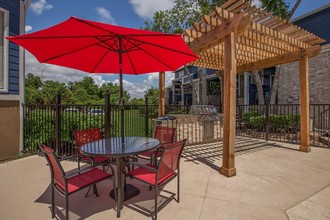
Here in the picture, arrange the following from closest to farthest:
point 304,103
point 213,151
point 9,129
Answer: point 9,129 < point 304,103 < point 213,151

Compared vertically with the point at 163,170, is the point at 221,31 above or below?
above

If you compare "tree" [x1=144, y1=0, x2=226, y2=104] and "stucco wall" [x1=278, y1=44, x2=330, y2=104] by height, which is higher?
"tree" [x1=144, y1=0, x2=226, y2=104]

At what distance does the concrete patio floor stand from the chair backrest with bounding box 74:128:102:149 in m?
0.84

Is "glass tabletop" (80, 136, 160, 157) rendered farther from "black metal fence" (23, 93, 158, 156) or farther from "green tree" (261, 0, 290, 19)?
"green tree" (261, 0, 290, 19)

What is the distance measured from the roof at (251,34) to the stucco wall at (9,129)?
461 cm

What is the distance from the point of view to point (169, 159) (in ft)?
7.73

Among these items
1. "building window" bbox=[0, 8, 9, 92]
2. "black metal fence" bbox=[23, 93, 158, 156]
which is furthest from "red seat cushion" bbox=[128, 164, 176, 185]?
"building window" bbox=[0, 8, 9, 92]

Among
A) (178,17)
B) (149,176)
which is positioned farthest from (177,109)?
(178,17)

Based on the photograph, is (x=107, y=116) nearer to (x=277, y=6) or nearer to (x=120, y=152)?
(x=120, y=152)

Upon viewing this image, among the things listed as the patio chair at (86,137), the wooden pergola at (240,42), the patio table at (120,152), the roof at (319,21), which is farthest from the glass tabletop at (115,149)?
the roof at (319,21)

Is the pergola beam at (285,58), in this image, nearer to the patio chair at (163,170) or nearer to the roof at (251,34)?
the roof at (251,34)

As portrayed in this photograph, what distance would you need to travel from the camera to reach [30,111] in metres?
4.91

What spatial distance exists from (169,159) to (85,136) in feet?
6.36

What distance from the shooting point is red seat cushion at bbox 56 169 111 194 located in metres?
2.11
